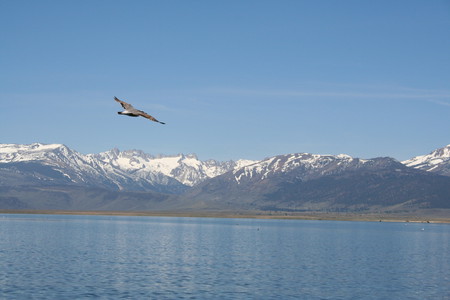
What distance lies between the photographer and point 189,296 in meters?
70.2

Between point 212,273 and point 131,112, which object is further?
point 212,273

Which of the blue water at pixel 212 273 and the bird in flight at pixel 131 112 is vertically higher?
the bird in flight at pixel 131 112

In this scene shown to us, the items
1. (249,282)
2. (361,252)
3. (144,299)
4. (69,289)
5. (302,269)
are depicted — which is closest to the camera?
(144,299)

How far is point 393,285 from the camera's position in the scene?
84.4 m

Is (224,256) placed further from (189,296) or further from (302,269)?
(189,296)

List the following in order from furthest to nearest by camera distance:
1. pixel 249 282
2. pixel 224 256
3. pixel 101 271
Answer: pixel 224 256 < pixel 101 271 < pixel 249 282

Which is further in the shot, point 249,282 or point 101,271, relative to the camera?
point 101,271

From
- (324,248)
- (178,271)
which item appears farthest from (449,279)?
(324,248)

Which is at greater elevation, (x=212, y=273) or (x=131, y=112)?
(x=131, y=112)

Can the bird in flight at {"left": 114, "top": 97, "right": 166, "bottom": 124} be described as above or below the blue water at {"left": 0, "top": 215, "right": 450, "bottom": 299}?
above

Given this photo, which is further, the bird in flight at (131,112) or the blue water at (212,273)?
the blue water at (212,273)

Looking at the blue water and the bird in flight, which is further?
the blue water

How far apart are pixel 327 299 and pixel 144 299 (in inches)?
810

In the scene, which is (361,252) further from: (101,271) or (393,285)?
(101,271)
